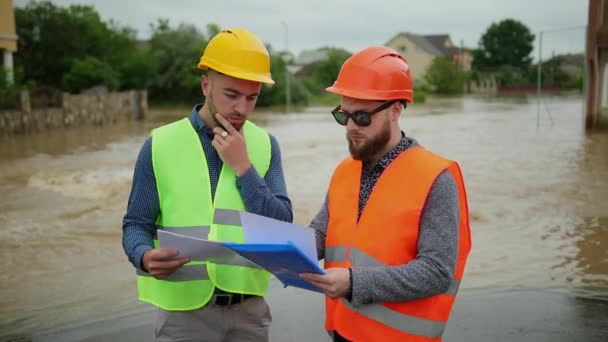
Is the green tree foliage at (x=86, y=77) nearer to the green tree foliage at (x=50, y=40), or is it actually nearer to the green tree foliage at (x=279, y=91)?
the green tree foliage at (x=50, y=40)

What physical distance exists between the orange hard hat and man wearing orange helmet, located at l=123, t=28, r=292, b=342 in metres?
0.41

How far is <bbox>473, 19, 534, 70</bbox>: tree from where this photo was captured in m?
92.1

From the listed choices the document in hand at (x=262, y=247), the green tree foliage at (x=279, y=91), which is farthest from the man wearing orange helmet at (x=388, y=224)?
the green tree foliage at (x=279, y=91)

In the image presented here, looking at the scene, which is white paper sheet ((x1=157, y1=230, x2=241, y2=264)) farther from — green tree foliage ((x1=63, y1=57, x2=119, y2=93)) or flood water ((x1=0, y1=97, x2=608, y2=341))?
green tree foliage ((x1=63, y1=57, x2=119, y2=93))

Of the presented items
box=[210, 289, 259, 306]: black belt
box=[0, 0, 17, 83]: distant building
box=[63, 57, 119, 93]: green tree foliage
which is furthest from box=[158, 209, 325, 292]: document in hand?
box=[63, 57, 119, 93]: green tree foliage

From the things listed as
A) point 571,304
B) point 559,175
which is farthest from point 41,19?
point 571,304

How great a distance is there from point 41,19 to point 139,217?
143ft

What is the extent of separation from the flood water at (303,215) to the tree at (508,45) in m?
75.0

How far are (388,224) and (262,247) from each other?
0.62 m

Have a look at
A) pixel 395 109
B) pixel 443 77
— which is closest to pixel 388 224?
pixel 395 109

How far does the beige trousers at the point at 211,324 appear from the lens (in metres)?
2.80

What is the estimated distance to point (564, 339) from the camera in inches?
187

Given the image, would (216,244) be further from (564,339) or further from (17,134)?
(17,134)

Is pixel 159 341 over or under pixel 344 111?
under
